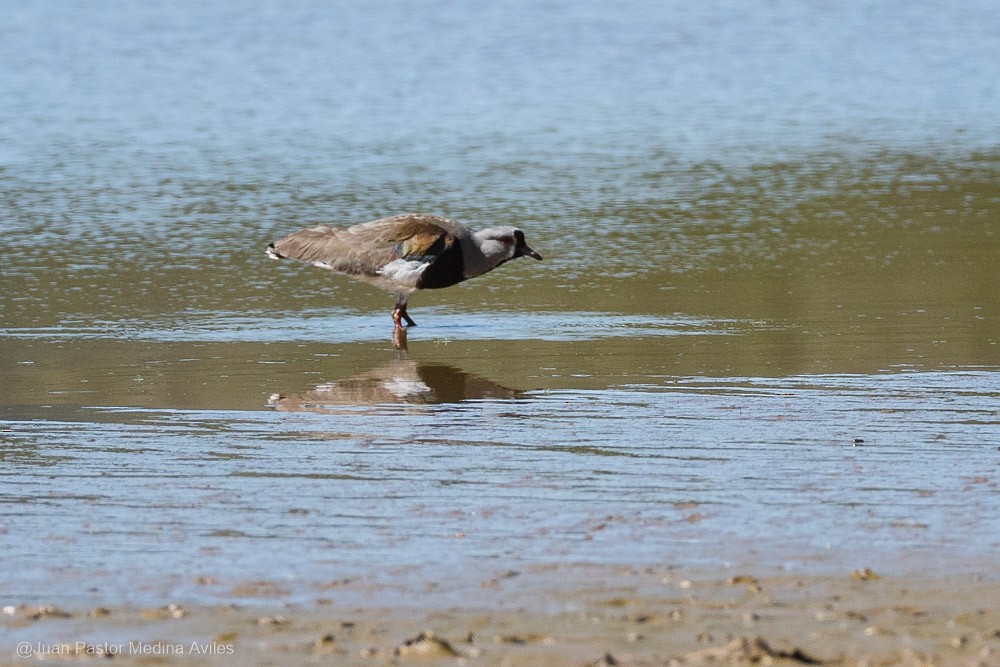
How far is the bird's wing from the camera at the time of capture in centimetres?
1248

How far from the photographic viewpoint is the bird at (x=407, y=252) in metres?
12.5

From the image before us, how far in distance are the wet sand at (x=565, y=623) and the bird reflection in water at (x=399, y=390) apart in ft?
11.7

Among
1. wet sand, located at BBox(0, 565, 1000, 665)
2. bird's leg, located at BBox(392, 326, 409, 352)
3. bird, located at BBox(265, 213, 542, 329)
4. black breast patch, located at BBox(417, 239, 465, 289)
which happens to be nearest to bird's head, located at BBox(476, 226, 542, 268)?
bird, located at BBox(265, 213, 542, 329)

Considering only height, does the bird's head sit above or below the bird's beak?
above

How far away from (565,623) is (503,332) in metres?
6.65

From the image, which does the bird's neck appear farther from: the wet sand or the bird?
the wet sand

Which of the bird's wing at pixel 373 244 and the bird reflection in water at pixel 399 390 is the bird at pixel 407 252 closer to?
the bird's wing at pixel 373 244

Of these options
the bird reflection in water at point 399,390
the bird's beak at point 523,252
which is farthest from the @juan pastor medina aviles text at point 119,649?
the bird's beak at point 523,252

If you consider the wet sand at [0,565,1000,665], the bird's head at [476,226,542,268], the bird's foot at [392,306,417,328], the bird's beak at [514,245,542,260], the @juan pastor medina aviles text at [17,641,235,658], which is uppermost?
the @juan pastor medina aviles text at [17,641,235,658]

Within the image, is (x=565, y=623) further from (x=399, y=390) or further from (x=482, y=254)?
(x=482, y=254)

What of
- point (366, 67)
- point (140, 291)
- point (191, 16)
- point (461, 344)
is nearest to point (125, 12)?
point (191, 16)

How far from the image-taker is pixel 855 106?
2653cm

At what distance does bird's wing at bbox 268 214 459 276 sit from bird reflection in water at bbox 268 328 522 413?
170 cm

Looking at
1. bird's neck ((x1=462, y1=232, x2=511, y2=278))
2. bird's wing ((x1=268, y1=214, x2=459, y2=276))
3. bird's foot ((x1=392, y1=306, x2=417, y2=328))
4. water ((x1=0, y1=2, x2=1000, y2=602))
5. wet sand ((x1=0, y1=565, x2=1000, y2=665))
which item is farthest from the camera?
bird's neck ((x1=462, y1=232, x2=511, y2=278))
